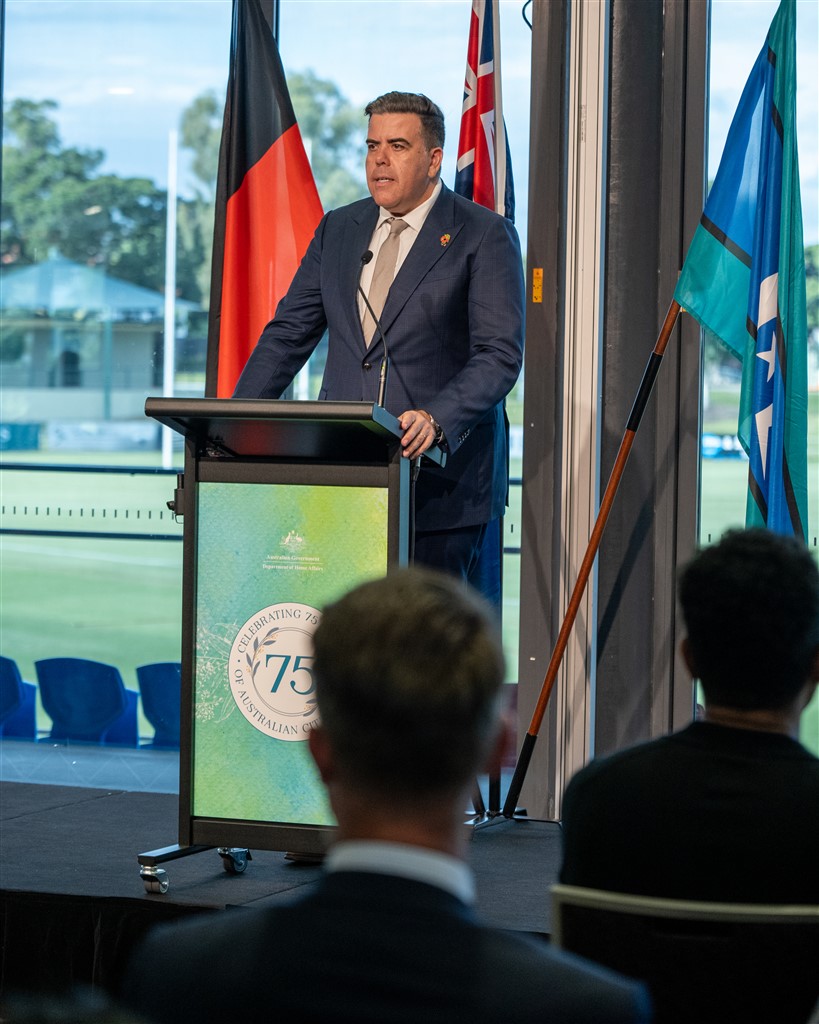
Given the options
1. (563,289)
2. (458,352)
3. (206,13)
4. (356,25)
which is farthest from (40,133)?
(458,352)

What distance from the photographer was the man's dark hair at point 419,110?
2959 mm

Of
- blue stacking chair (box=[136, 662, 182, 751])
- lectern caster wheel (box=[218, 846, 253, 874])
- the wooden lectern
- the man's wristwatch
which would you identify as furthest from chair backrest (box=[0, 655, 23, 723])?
the man's wristwatch

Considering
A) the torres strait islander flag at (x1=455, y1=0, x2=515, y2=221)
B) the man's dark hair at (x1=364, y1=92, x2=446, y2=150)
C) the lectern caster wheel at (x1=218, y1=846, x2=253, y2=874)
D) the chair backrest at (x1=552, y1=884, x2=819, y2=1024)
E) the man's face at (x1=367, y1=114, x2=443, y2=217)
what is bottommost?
the lectern caster wheel at (x1=218, y1=846, x2=253, y2=874)

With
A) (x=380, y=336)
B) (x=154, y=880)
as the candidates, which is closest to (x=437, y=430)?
(x=380, y=336)

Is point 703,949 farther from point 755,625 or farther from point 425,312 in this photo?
point 425,312

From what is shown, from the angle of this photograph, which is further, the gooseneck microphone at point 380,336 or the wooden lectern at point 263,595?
the wooden lectern at point 263,595

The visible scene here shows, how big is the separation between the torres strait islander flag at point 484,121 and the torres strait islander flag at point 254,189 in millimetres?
571

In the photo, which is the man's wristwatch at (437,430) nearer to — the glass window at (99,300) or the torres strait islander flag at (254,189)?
the torres strait islander flag at (254,189)

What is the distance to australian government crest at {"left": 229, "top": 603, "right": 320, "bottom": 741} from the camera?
261cm

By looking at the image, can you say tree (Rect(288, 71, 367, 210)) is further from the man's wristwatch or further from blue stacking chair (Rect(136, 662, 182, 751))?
the man's wristwatch

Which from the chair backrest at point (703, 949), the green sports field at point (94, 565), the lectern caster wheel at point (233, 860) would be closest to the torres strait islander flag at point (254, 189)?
the green sports field at point (94, 565)

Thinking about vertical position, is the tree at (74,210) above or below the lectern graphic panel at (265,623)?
above

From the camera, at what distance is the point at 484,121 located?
3.78 meters

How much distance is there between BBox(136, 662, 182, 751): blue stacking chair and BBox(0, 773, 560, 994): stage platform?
0.95 meters
